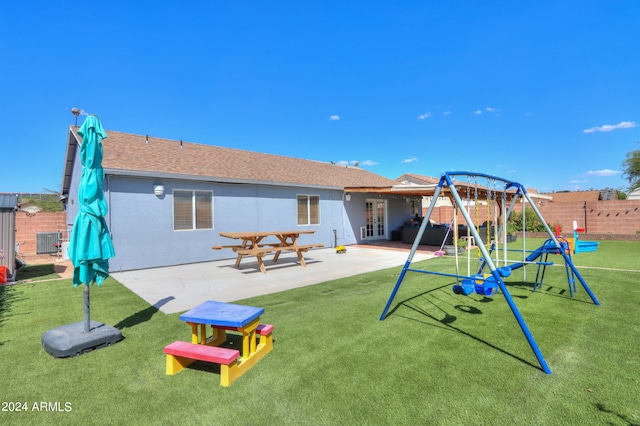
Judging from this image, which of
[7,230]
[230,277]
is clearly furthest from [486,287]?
[7,230]

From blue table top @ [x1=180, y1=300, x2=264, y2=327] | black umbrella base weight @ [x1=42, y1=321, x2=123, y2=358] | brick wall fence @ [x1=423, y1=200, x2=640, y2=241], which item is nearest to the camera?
blue table top @ [x1=180, y1=300, x2=264, y2=327]

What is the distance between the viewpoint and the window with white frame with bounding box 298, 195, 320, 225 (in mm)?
12898

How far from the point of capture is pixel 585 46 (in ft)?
43.1

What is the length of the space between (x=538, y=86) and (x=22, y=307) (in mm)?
22486

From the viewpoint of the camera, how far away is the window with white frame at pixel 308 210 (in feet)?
42.3

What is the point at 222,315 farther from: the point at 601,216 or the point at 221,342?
the point at 601,216

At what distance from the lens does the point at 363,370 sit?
114 inches

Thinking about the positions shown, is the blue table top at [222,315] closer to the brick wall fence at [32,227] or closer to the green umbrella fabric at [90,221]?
the green umbrella fabric at [90,221]

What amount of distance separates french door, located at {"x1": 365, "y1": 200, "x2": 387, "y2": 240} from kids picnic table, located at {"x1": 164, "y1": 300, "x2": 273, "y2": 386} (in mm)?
12690

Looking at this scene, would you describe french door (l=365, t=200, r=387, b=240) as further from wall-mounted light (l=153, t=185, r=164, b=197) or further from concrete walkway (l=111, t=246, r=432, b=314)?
wall-mounted light (l=153, t=185, r=164, b=197)

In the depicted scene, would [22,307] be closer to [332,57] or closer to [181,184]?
[181,184]

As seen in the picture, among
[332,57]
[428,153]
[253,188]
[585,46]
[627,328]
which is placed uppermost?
[332,57]

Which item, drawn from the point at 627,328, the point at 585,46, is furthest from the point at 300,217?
the point at 585,46

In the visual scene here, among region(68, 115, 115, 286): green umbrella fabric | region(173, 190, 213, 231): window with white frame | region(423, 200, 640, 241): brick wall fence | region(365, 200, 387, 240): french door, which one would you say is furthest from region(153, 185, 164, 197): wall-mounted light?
region(423, 200, 640, 241): brick wall fence
